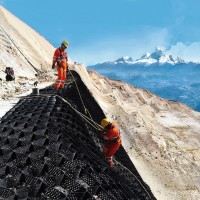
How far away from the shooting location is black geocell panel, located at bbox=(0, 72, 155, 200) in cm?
1031

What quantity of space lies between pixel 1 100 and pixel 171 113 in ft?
132

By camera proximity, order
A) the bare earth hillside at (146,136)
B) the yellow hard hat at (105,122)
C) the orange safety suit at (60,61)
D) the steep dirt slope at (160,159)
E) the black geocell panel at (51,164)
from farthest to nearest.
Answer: the orange safety suit at (60,61) → the bare earth hillside at (146,136) → the steep dirt slope at (160,159) → the yellow hard hat at (105,122) → the black geocell panel at (51,164)

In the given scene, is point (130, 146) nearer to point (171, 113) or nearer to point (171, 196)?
point (171, 196)

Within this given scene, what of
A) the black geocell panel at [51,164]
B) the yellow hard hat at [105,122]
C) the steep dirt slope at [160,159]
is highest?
the yellow hard hat at [105,122]

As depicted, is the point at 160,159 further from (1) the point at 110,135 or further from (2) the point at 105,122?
(2) the point at 105,122

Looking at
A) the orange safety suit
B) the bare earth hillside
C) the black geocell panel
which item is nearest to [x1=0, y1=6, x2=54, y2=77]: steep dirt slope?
the bare earth hillside

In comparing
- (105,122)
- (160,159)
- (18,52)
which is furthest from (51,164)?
(18,52)

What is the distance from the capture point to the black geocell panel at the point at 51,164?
10.3 metres

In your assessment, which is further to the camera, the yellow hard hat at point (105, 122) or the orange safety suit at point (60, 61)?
A: the orange safety suit at point (60, 61)

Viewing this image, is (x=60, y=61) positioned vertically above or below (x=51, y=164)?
above

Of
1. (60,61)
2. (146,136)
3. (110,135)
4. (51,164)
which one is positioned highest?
(60,61)

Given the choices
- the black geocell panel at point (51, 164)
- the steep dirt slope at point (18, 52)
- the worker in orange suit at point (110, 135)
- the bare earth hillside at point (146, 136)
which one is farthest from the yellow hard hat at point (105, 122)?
the steep dirt slope at point (18, 52)

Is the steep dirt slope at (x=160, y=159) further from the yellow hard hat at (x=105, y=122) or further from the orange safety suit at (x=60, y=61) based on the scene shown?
the yellow hard hat at (x=105, y=122)

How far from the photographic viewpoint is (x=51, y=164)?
1127 cm
